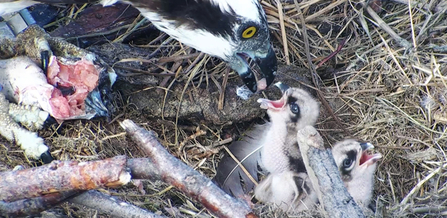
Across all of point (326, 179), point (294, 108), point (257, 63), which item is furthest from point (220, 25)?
point (326, 179)

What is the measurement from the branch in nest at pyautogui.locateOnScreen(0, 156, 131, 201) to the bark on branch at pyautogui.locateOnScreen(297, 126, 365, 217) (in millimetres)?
790

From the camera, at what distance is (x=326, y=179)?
2.30 m

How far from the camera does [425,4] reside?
3732 mm

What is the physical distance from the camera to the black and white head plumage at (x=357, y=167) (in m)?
3.20

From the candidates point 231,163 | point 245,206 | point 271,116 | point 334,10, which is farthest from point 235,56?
point 245,206

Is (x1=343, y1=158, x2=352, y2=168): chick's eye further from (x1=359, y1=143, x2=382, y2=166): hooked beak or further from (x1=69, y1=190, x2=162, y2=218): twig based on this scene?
(x1=69, y1=190, x2=162, y2=218): twig

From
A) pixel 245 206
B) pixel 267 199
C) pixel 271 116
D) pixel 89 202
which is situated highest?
pixel 89 202

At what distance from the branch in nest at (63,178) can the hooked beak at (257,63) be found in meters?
1.38

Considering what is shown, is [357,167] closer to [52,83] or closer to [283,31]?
[283,31]

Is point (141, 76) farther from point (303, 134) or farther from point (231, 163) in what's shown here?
point (303, 134)

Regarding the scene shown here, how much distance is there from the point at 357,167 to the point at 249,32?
1.03 m

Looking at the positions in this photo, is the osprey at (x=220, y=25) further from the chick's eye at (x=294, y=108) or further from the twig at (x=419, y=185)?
the twig at (x=419, y=185)

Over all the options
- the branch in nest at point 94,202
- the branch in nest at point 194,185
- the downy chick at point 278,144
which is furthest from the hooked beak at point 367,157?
the branch in nest at point 94,202

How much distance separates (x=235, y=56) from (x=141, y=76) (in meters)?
0.69
